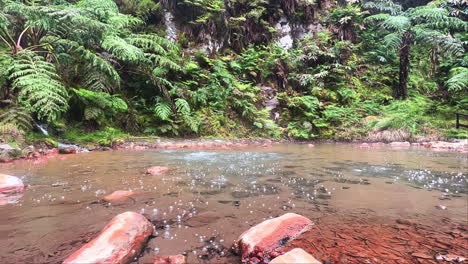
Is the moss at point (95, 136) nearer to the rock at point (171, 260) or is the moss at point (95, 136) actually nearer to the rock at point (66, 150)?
the rock at point (66, 150)

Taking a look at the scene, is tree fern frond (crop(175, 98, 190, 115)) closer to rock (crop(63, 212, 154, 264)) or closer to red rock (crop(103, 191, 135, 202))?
red rock (crop(103, 191, 135, 202))

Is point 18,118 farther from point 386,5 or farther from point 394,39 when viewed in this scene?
point 386,5

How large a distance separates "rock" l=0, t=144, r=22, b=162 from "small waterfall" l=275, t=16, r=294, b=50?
45.9 feet

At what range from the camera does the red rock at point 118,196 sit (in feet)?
Result: 8.44

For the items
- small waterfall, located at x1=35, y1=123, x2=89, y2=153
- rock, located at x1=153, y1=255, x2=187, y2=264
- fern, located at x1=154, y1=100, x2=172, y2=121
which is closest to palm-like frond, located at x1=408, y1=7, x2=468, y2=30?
fern, located at x1=154, y1=100, x2=172, y2=121

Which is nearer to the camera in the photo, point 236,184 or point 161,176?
point 236,184

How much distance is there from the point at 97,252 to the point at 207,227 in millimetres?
830

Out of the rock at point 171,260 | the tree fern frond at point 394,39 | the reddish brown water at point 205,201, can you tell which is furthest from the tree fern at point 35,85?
the tree fern frond at point 394,39

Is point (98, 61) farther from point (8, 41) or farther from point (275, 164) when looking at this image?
point (275, 164)

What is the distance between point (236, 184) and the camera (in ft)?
11.0

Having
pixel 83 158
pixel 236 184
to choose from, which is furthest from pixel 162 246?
pixel 83 158

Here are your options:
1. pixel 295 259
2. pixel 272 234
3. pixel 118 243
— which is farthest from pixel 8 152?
pixel 295 259

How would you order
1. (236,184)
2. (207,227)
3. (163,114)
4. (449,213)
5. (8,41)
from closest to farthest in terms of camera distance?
1. (207,227)
2. (449,213)
3. (236,184)
4. (8,41)
5. (163,114)

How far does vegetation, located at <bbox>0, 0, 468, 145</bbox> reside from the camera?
6354 millimetres
